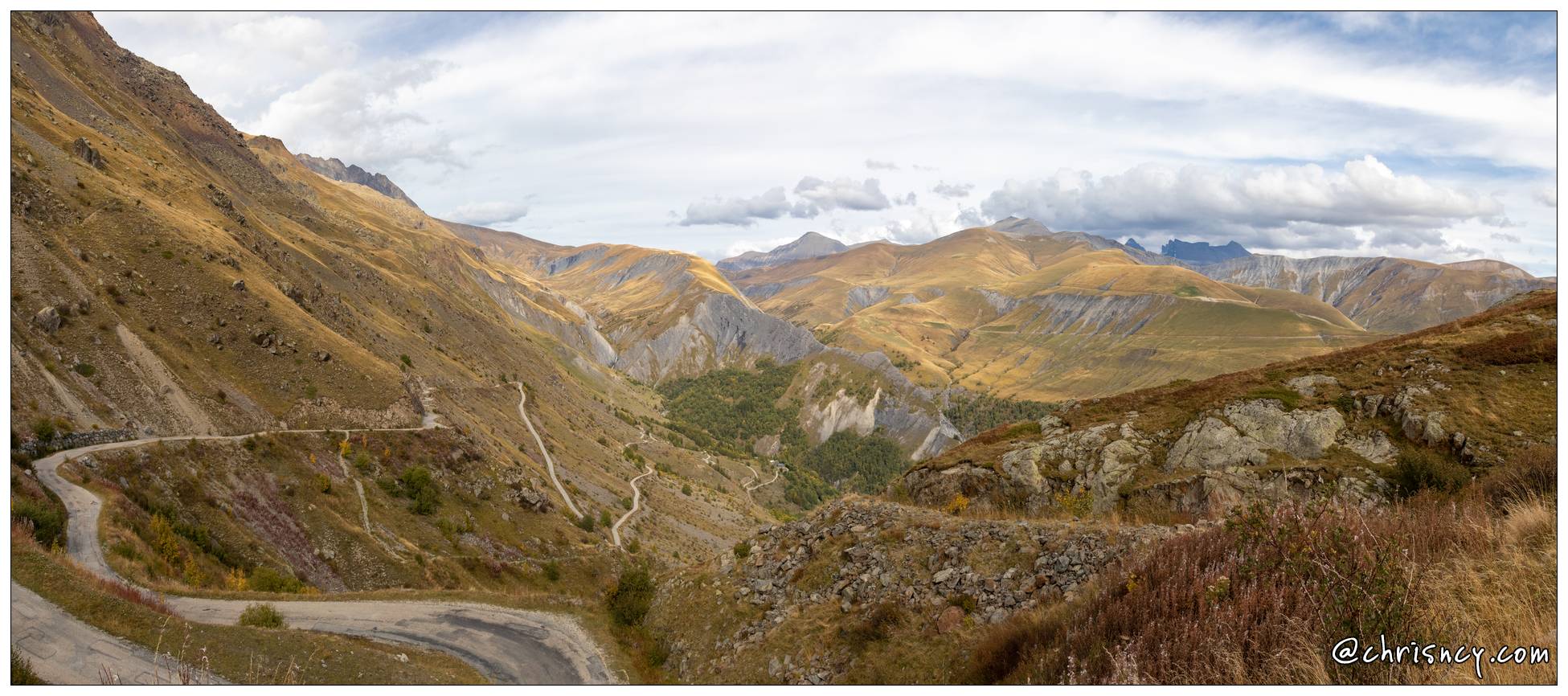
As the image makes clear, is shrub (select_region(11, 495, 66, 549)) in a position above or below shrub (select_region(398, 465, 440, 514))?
above

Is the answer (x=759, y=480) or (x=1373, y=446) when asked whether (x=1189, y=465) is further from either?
(x=759, y=480)

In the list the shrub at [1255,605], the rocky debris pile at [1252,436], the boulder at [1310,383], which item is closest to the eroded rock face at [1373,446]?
the rocky debris pile at [1252,436]

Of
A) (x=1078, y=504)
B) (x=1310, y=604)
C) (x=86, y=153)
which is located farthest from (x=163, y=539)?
(x=86, y=153)

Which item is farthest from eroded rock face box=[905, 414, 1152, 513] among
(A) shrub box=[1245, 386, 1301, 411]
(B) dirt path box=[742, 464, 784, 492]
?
(B) dirt path box=[742, 464, 784, 492]

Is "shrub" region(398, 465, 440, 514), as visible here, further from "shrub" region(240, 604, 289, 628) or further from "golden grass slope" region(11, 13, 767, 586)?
"shrub" region(240, 604, 289, 628)
